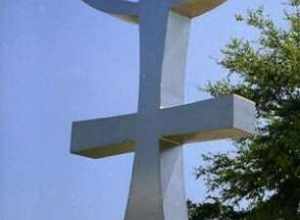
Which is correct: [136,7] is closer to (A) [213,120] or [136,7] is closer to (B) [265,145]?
(A) [213,120]

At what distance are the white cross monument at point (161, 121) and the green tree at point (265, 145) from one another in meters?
4.04

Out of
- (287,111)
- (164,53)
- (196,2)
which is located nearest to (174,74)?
(164,53)

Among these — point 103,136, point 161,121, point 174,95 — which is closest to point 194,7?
point 174,95

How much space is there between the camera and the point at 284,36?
11.1 meters

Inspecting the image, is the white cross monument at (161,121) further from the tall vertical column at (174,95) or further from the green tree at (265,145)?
the green tree at (265,145)

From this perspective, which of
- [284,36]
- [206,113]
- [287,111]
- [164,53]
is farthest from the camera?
[284,36]

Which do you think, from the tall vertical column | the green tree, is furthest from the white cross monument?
the green tree

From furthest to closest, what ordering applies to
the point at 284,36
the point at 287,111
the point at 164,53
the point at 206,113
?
the point at 284,36 < the point at 287,111 < the point at 164,53 < the point at 206,113

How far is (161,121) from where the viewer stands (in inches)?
215

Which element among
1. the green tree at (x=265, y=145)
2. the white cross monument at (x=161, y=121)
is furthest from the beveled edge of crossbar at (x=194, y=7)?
the green tree at (x=265, y=145)

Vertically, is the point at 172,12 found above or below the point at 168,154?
above

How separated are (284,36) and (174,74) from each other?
19.2ft

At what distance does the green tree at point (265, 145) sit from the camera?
9.62 metres

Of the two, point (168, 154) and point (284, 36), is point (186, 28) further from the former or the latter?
point (284, 36)
